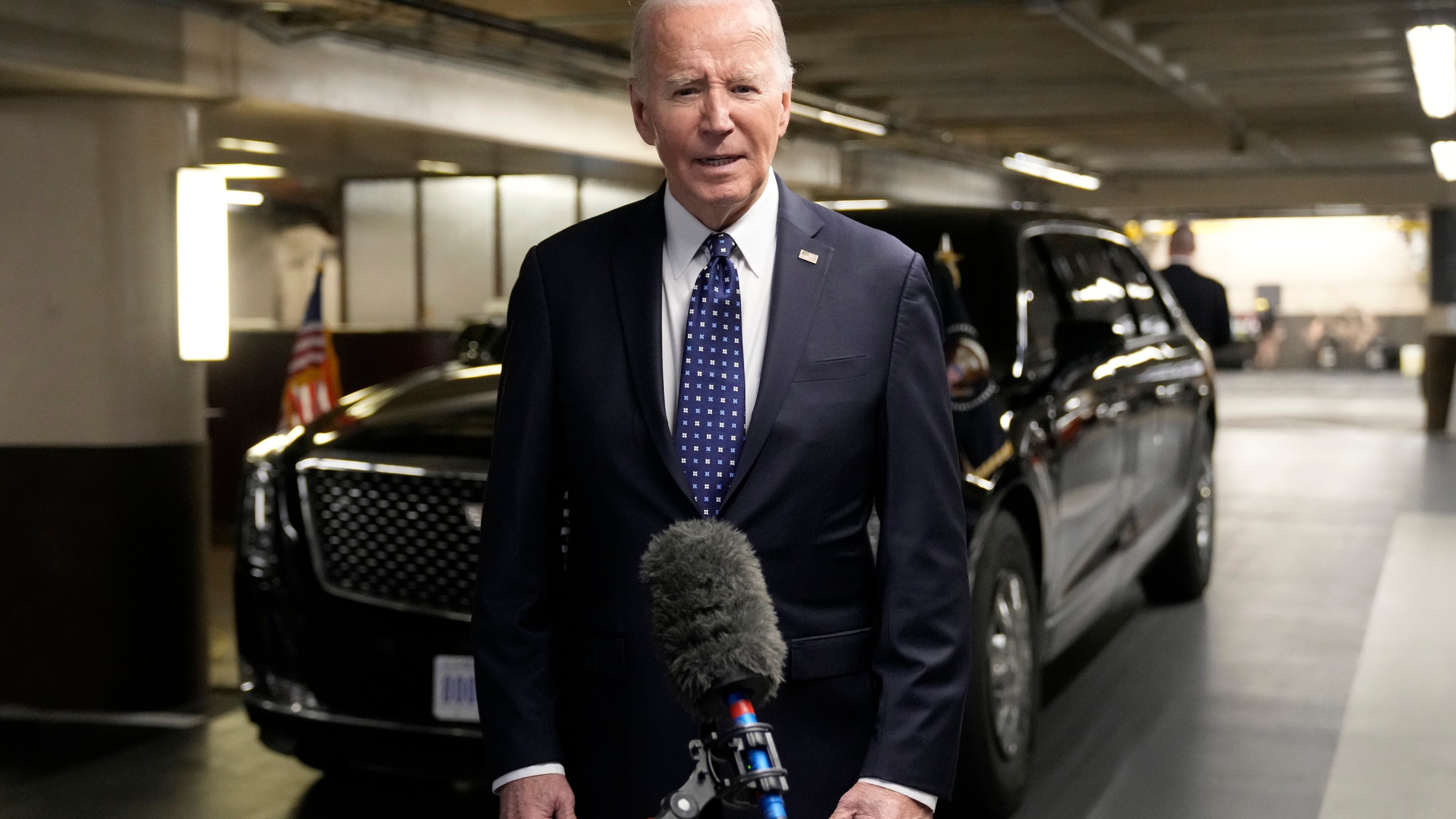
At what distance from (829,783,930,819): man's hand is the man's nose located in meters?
0.76

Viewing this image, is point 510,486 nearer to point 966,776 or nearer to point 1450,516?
point 966,776

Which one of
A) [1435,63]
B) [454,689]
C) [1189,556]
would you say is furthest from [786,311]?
[1435,63]

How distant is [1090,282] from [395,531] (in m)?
2.66

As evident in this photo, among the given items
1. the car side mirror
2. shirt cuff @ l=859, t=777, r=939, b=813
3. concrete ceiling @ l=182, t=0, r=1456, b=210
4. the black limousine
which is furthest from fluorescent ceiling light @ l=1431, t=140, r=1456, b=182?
shirt cuff @ l=859, t=777, r=939, b=813

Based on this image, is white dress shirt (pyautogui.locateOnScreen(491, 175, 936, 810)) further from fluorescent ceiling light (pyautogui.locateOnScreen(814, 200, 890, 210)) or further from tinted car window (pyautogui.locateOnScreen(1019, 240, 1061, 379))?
fluorescent ceiling light (pyautogui.locateOnScreen(814, 200, 890, 210))

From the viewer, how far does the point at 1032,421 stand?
4.41 m

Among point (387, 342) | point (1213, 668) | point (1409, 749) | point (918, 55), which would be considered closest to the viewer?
point (1409, 749)

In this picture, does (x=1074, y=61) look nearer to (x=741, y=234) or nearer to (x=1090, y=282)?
(x=1090, y=282)

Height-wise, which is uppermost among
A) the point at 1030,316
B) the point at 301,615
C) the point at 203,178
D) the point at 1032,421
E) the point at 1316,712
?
the point at 203,178

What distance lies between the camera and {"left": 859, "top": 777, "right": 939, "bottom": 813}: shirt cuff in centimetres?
177

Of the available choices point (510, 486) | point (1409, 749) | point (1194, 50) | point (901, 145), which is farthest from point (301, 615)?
point (901, 145)

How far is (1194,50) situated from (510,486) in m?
9.46

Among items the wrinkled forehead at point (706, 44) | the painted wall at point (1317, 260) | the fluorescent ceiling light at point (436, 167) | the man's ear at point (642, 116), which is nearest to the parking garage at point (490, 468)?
the man's ear at point (642, 116)

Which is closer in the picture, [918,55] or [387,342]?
[918,55]
